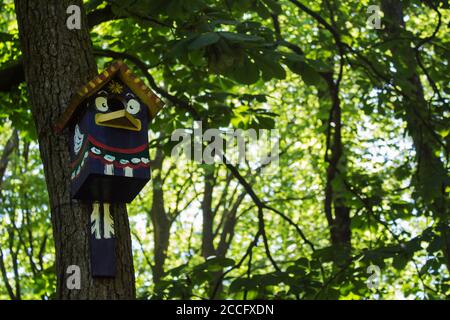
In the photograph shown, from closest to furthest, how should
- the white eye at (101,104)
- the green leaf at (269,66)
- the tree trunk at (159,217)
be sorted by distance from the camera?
the white eye at (101,104) < the green leaf at (269,66) < the tree trunk at (159,217)

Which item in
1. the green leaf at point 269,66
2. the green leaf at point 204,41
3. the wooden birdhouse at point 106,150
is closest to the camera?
the wooden birdhouse at point 106,150

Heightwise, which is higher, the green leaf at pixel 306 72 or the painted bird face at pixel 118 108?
the green leaf at pixel 306 72

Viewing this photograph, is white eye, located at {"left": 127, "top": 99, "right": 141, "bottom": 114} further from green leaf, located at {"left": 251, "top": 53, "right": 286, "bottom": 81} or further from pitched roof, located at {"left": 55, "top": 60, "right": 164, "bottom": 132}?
green leaf, located at {"left": 251, "top": 53, "right": 286, "bottom": 81}

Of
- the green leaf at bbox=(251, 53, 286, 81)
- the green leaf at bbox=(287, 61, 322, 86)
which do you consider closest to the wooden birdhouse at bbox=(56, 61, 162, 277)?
the green leaf at bbox=(251, 53, 286, 81)

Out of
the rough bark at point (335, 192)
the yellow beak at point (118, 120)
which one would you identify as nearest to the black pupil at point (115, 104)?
the yellow beak at point (118, 120)

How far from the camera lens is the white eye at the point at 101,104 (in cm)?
341

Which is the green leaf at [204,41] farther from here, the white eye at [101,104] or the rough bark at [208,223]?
the rough bark at [208,223]

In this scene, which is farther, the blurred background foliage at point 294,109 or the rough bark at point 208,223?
the rough bark at point 208,223

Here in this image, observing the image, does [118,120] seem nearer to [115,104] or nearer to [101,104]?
[101,104]

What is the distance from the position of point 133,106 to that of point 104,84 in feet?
0.58

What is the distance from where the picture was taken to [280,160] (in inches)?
503

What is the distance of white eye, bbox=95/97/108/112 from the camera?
3.41m

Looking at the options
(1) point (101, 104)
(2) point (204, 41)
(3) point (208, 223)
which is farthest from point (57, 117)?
(3) point (208, 223)

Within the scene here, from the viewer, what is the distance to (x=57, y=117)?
3576 mm
